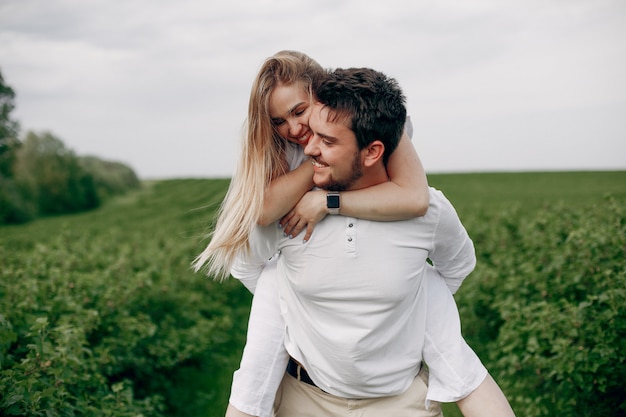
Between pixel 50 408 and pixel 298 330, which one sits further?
pixel 50 408

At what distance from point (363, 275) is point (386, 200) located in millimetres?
320

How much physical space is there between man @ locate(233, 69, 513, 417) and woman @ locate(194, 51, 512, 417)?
0.08m

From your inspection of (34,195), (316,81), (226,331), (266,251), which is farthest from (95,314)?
(34,195)

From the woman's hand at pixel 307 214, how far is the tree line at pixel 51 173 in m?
23.8

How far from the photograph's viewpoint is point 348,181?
265 centimetres

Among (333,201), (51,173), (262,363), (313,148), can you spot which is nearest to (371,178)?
(333,201)

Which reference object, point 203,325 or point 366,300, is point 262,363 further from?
point 203,325

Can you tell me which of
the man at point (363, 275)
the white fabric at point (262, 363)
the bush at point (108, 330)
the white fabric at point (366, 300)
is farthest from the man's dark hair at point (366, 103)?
the bush at point (108, 330)

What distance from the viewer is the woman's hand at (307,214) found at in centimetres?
261

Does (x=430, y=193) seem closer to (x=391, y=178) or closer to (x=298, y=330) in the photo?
(x=391, y=178)

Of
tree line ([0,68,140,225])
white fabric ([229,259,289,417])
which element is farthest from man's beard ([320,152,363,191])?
tree line ([0,68,140,225])

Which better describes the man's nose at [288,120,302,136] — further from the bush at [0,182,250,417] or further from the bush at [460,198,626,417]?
the bush at [460,198,626,417]

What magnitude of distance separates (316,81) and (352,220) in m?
0.74

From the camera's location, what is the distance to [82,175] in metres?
27.2
